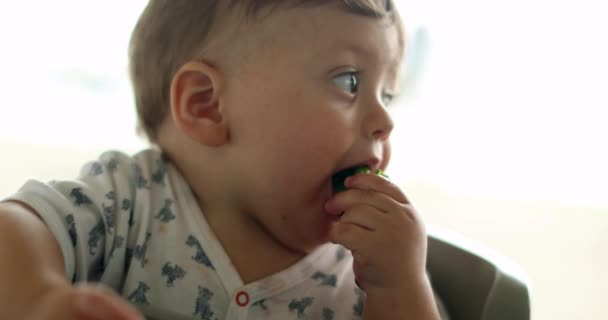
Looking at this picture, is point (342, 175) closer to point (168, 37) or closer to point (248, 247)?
point (248, 247)

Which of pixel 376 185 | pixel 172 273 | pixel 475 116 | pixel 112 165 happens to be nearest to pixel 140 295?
pixel 172 273

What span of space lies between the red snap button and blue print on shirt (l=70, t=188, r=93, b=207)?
0.16 meters

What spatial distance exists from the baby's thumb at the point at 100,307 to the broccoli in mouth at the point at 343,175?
0.95ft

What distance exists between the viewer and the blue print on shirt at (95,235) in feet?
1.93

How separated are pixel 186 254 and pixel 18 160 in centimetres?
80

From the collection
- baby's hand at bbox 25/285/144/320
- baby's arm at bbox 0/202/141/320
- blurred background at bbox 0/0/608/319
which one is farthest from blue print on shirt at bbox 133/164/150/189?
blurred background at bbox 0/0/608/319

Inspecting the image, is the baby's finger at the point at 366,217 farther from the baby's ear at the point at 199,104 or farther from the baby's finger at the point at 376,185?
the baby's ear at the point at 199,104

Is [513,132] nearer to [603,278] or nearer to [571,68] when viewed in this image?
[571,68]

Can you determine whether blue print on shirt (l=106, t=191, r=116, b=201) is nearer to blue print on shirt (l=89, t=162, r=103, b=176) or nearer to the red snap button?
blue print on shirt (l=89, t=162, r=103, b=176)

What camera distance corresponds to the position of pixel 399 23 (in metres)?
0.71

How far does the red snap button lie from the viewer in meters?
0.62

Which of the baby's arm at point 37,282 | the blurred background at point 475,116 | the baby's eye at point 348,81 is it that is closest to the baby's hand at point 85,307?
the baby's arm at point 37,282

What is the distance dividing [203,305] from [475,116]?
0.84 meters

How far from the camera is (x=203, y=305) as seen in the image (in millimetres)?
618
